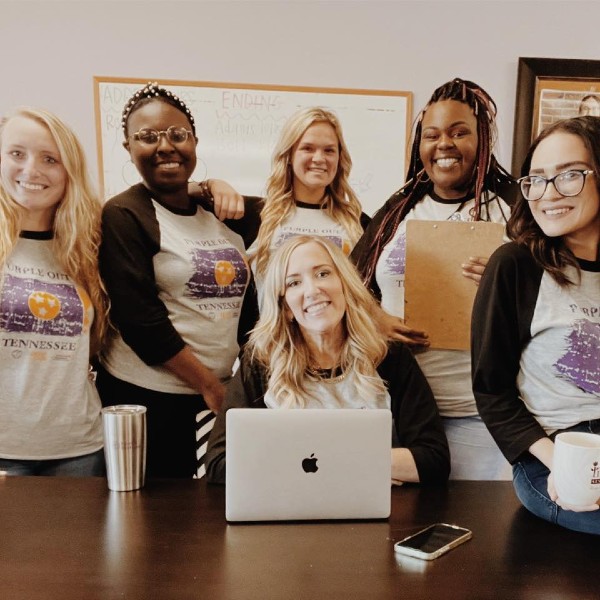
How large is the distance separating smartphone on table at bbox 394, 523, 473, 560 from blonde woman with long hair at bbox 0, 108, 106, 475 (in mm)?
1033

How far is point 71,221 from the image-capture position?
71.6 inches

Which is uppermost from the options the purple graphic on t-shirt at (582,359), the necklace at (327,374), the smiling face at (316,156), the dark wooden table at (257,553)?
the smiling face at (316,156)

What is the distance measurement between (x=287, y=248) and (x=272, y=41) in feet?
4.82

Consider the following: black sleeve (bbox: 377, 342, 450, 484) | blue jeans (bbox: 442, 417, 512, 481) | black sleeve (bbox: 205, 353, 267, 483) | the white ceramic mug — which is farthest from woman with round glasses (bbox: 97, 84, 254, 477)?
the white ceramic mug

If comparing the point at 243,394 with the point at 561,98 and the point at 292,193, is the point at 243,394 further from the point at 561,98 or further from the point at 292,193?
the point at 561,98

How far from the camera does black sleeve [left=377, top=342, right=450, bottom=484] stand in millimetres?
1531

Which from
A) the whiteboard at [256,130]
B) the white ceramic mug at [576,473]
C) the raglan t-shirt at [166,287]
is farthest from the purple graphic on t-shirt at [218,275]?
the white ceramic mug at [576,473]

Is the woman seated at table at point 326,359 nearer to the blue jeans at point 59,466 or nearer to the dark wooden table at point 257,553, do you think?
the dark wooden table at point 257,553

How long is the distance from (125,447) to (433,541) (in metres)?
0.71

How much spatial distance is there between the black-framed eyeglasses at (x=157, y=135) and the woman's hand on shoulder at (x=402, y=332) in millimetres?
889

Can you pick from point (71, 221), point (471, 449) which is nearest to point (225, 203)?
point (71, 221)

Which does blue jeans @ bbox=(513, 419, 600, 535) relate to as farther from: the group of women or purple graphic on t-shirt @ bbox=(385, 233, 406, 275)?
purple graphic on t-shirt @ bbox=(385, 233, 406, 275)

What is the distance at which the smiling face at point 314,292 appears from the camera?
1.70 meters

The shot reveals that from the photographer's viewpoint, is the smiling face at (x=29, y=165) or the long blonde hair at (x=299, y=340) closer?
the long blonde hair at (x=299, y=340)
